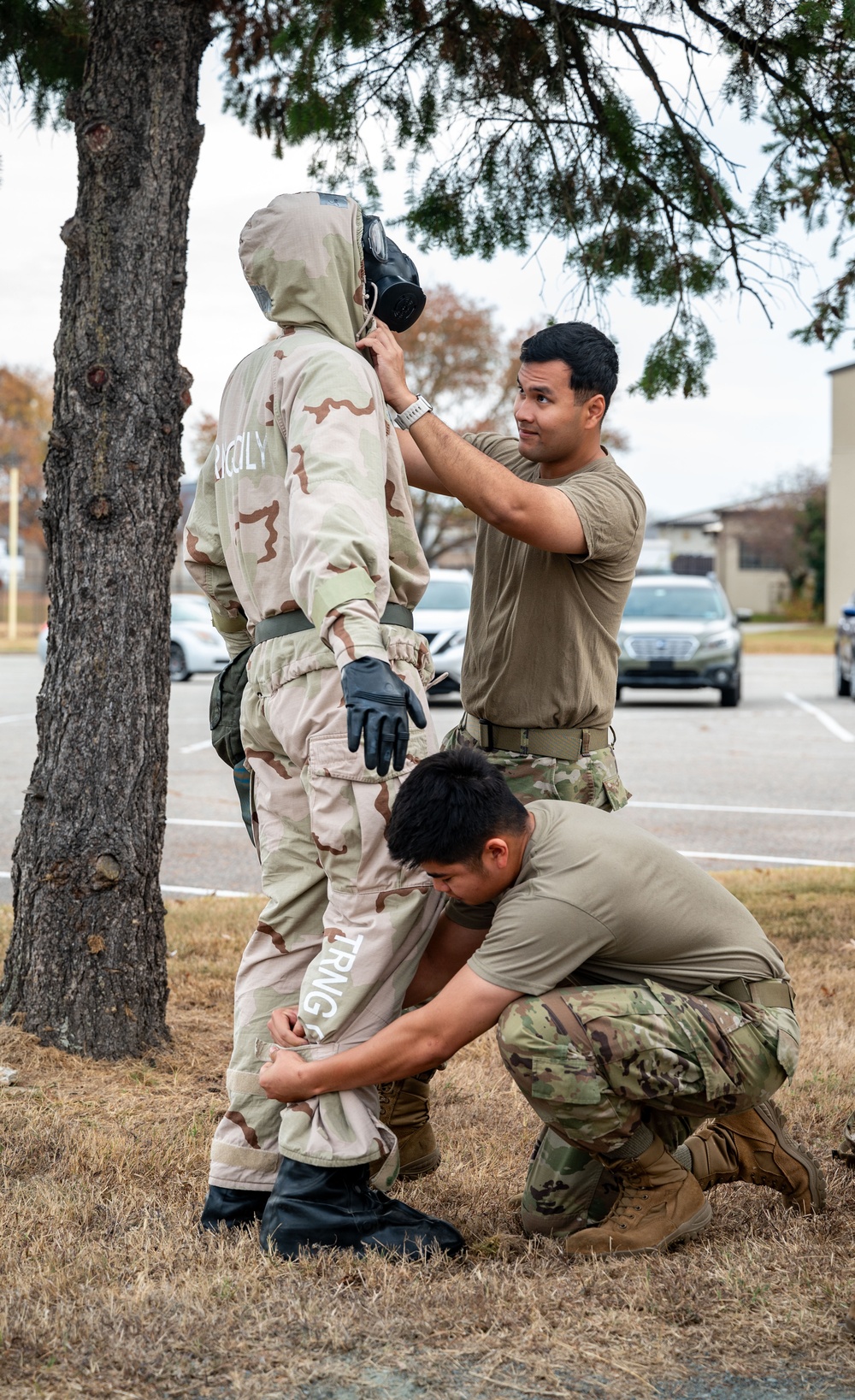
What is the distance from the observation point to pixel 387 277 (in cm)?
303

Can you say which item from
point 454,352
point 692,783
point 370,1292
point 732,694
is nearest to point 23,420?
point 454,352

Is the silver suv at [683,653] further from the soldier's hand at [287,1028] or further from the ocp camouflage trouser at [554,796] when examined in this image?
Answer: the soldier's hand at [287,1028]

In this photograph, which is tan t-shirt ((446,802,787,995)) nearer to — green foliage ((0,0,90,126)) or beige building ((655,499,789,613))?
green foliage ((0,0,90,126))

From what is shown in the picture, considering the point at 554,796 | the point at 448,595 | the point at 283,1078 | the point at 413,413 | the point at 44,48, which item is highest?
the point at 44,48

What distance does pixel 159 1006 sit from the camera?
433cm

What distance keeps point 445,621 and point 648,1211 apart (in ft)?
45.2

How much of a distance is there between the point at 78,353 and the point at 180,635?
17426 millimetres

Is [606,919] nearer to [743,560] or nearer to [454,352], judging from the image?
[454,352]

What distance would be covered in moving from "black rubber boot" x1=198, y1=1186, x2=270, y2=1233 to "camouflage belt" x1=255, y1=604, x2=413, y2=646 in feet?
3.92

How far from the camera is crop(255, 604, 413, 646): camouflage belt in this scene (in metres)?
2.92

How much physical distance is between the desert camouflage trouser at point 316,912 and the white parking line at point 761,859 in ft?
16.8

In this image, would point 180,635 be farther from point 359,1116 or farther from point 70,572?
point 359,1116

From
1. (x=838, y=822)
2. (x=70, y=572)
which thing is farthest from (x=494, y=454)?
(x=838, y=822)

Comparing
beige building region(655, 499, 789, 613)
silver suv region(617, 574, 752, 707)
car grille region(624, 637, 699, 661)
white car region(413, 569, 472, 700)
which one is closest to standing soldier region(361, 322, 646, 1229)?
white car region(413, 569, 472, 700)
